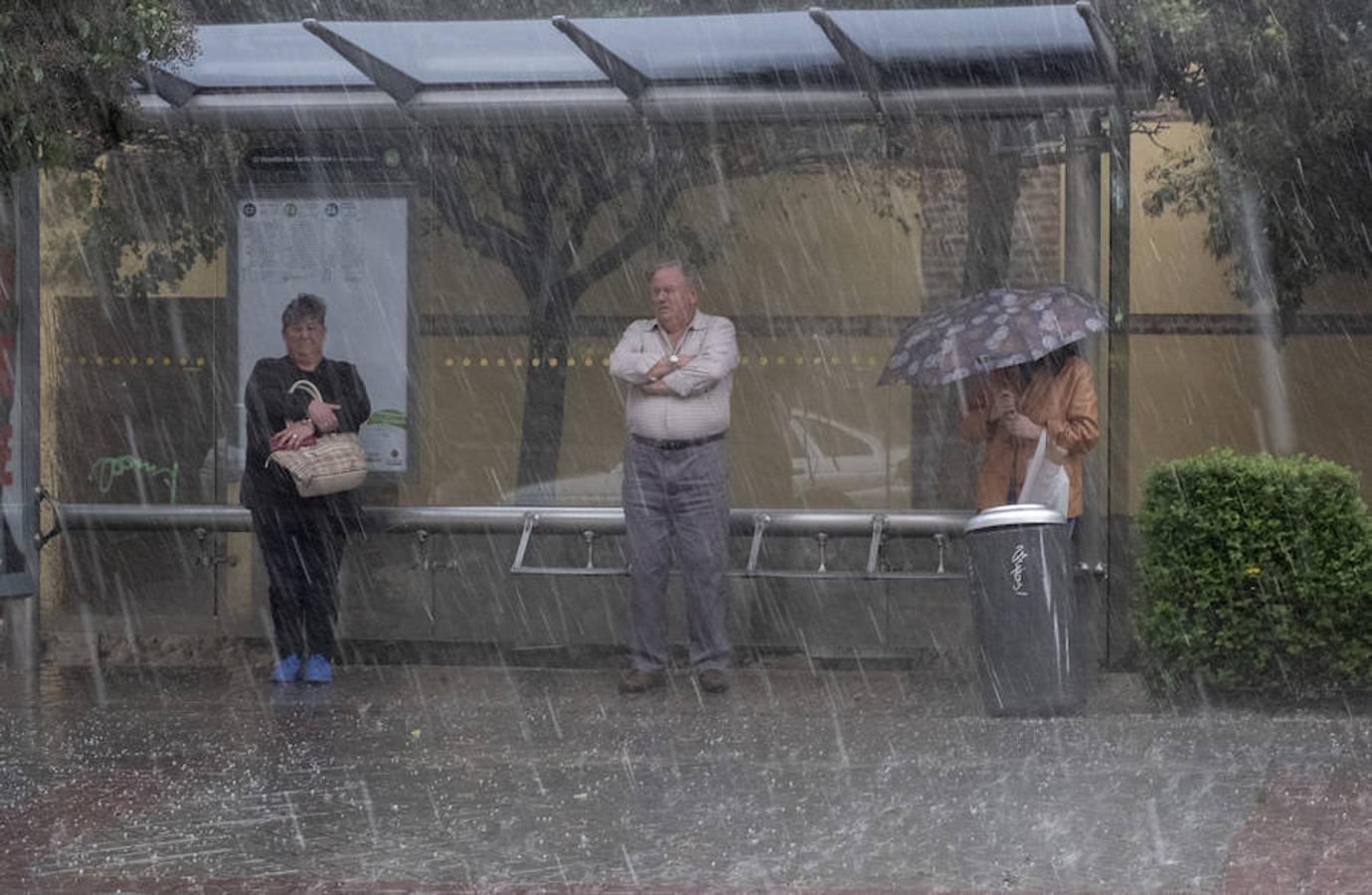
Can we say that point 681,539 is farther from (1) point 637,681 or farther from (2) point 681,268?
(2) point 681,268

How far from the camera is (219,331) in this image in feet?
35.6

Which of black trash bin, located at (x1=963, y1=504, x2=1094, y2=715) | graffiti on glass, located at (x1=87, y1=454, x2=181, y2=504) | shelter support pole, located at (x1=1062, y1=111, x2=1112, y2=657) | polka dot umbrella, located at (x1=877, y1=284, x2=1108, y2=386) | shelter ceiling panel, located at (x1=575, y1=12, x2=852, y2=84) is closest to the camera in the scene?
black trash bin, located at (x1=963, y1=504, x2=1094, y2=715)

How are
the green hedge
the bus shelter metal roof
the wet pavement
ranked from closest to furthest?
1. the wet pavement
2. the green hedge
3. the bus shelter metal roof

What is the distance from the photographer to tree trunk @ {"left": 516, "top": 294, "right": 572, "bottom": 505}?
419 inches

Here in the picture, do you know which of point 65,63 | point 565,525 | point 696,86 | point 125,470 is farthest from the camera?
point 125,470

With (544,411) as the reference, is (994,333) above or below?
above

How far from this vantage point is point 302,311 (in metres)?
10.2

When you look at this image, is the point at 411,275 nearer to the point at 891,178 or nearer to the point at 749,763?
the point at 891,178

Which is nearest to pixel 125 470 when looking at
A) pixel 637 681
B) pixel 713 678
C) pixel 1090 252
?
pixel 637 681

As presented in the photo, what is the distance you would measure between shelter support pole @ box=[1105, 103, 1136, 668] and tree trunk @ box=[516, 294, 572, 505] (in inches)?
105

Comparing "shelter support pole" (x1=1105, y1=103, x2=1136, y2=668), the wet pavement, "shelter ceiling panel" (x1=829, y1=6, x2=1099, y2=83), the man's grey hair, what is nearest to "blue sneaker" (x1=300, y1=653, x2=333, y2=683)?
the wet pavement

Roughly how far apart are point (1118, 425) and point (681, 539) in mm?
2189

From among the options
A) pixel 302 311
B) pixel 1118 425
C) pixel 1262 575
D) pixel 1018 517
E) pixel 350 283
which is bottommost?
pixel 1262 575

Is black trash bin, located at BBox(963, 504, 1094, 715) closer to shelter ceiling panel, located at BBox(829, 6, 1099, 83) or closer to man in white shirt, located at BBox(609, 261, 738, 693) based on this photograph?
man in white shirt, located at BBox(609, 261, 738, 693)
